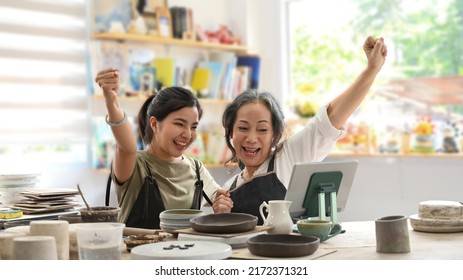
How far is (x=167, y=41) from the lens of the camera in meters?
5.21

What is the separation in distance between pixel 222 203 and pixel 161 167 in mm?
485

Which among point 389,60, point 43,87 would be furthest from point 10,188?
point 389,60

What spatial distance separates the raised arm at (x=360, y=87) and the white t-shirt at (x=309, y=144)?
4 cm

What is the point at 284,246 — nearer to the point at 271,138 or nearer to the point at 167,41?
the point at 271,138

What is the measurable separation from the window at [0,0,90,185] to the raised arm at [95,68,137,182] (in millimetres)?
2082

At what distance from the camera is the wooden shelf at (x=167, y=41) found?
4.89m

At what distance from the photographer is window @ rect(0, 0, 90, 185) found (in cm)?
456

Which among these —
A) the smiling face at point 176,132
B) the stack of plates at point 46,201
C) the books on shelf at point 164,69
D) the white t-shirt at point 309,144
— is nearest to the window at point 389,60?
the books on shelf at point 164,69

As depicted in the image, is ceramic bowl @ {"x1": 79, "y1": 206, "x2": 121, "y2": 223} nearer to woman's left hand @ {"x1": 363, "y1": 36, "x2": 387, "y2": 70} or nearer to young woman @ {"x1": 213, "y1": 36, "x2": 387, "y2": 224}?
young woman @ {"x1": 213, "y1": 36, "x2": 387, "y2": 224}

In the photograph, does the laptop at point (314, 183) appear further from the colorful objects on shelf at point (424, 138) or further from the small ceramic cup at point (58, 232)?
the colorful objects on shelf at point (424, 138)

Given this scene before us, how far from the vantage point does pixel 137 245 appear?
2102mm

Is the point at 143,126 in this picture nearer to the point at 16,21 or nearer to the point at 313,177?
the point at 313,177

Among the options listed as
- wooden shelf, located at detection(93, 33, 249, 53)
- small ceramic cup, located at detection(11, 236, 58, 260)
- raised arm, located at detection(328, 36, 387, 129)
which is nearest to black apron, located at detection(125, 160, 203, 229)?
raised arm, located at detection(328, 36, 387, 129)

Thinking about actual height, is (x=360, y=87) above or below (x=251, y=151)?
above
